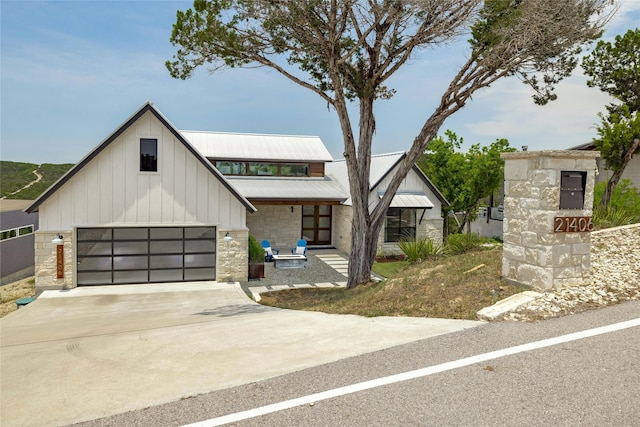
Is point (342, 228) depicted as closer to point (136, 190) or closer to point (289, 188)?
point (289, 188)

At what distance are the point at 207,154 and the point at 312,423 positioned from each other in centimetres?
2356

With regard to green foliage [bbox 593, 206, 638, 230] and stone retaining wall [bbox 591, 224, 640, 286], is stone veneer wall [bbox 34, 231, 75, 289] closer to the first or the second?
stone retaining wall [bbox 591, 224, 640, 286]

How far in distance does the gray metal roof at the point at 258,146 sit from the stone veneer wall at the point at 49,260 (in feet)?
35.8

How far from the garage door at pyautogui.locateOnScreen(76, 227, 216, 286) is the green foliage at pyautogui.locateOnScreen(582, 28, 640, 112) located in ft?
62.8

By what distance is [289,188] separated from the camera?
83.7ft

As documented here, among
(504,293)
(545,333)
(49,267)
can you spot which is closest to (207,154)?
(49,267)

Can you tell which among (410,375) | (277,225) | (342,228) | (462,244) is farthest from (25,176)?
(410,375)

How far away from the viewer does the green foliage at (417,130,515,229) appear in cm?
2591

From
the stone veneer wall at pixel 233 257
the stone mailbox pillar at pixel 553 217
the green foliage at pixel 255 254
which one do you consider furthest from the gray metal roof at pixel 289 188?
the stone mailbox pillar at pixel 553 217

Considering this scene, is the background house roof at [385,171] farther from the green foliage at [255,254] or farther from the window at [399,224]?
the green foliage at [255,254]

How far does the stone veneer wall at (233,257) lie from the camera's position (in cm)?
1784

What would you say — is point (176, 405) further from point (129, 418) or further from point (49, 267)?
point (49, 267)

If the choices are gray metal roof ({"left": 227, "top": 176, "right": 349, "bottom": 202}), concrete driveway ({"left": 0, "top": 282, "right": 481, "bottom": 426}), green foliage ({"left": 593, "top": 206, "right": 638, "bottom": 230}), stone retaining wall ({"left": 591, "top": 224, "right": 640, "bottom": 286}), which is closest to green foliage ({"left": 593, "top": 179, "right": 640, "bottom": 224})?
green foliage ({"left": 593, "top": 206, "right": 638, "bottom": 230})

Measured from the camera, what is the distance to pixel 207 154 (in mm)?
26422
